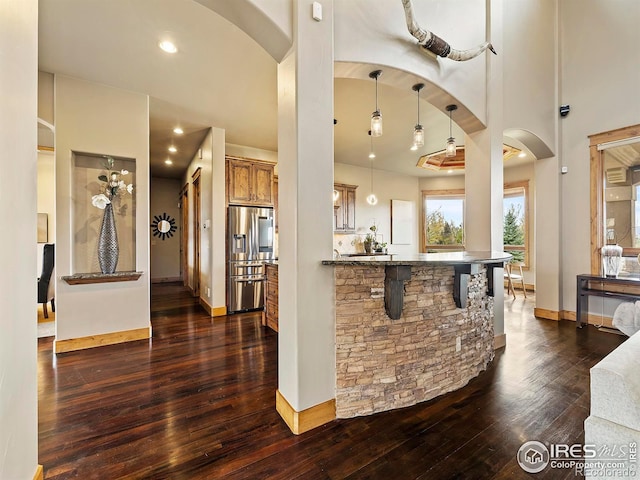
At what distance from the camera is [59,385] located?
233cm

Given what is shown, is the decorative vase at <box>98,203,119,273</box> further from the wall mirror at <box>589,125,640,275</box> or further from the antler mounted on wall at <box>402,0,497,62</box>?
the wall mirror at <box>589,125,640,275</box>

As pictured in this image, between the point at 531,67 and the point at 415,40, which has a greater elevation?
the point at 531,67

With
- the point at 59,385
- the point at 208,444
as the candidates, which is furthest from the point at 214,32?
the point at 59,385

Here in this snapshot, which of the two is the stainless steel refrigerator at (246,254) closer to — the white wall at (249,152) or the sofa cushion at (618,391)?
the white wall at (249,152)

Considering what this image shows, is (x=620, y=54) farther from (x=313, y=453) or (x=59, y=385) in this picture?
(x=59, y=385)

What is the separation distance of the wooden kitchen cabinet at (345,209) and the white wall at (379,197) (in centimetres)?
21

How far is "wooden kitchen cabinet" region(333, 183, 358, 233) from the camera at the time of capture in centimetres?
642

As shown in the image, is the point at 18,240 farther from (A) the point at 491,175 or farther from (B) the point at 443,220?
(B) the point at 443,220

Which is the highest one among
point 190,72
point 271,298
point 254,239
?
point 190,72

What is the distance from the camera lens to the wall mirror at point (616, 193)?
3725mm

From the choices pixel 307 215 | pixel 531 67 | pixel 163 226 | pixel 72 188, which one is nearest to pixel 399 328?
pixel 307 215

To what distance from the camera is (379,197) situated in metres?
7.34

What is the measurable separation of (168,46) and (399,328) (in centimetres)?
318

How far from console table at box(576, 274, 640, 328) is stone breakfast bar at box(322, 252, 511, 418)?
2803mm
